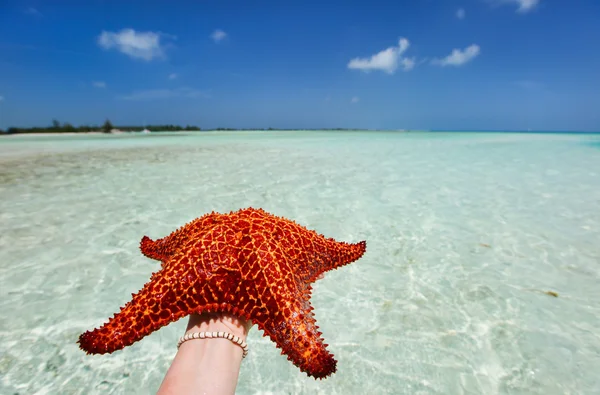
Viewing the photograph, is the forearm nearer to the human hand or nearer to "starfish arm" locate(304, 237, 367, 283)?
the human hand

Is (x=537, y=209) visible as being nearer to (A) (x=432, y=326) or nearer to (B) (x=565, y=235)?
(B) (x=565, y=235)

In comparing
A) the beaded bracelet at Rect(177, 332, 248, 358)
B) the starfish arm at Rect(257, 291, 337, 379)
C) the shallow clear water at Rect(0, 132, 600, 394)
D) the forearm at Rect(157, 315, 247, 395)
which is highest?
the starfish arm at Rect(257, 291, 337, 379)

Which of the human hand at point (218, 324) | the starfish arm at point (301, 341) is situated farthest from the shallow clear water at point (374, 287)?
the starfish arm at point (301, 341)

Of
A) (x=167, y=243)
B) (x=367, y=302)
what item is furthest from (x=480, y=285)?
(x=167, y=243)

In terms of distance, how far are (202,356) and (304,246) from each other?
2.46 feet

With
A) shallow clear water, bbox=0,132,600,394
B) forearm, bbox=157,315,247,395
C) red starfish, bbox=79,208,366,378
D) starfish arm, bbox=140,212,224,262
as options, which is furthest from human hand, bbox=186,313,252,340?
shallow clear water, bbox=0,132,600,394

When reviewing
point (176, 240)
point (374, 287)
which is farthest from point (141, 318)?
point (374, 287)

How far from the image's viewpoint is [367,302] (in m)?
3.24

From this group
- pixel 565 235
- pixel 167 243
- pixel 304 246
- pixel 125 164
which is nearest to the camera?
pixel 304 246

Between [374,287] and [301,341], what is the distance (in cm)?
226

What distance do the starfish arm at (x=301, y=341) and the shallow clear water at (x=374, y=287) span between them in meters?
1.13

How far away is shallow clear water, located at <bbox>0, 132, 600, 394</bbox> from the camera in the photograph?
2.39 metres

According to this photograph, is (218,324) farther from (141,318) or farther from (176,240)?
(176,240)

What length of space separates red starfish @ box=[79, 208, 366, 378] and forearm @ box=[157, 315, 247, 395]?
6.3 inches
